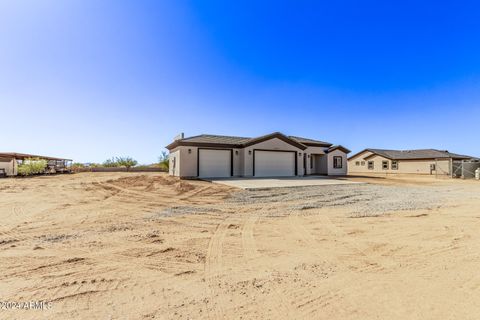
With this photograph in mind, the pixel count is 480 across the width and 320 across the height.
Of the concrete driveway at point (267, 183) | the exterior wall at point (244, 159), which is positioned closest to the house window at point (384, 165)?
the exterior wall at point (244, 159)

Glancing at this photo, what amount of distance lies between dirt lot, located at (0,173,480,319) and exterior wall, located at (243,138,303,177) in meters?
11.4

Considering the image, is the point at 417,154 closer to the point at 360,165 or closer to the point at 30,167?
the point at 360,165

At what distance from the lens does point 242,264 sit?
3.54 m

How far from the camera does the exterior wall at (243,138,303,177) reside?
18.4m

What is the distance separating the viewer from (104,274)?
316cm

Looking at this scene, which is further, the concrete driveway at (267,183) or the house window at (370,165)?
the house window at (370,165)

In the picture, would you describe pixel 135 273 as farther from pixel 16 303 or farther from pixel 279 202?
pixel 279 202

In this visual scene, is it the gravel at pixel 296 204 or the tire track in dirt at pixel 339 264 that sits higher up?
the gravel at pixel 296 204

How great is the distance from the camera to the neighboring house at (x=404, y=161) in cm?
3116

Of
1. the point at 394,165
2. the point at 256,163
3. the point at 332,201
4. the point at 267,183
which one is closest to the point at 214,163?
the point at 256,163

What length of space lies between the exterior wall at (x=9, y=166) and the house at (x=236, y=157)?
65.5ft

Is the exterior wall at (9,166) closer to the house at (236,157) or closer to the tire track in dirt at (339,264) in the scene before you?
the house at (236,157)

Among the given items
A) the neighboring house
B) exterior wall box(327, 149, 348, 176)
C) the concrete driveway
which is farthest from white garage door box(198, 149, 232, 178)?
the neighboring house

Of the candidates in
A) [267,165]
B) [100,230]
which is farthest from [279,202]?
[267,165]
